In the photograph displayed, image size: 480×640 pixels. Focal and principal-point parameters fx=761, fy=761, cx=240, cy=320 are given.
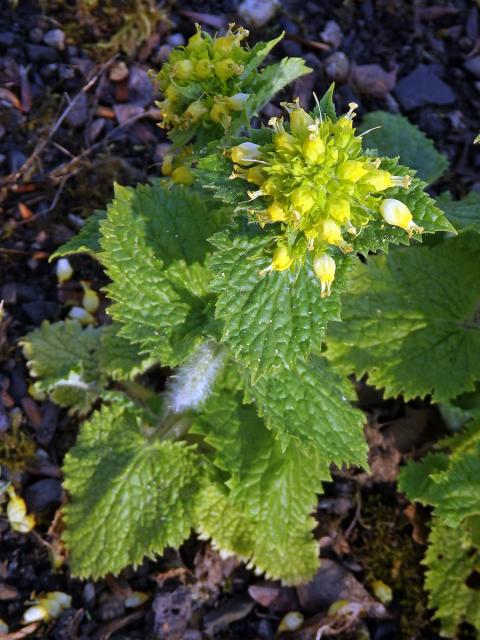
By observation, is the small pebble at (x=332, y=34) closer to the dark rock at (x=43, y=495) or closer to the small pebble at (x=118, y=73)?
the small pebble at (x=118, y=73)

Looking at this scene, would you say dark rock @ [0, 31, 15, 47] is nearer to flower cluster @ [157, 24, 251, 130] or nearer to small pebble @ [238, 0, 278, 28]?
small pebble @ [238, 0, 278, 28]

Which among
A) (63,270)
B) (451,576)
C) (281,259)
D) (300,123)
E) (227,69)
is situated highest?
(300,123)

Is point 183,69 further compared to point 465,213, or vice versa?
point 465,213

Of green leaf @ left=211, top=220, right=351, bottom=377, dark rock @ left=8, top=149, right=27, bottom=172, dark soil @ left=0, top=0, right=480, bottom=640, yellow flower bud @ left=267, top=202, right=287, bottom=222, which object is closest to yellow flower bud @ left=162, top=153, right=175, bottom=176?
dark soil @ left=0, top=0, right=480, bottom=640

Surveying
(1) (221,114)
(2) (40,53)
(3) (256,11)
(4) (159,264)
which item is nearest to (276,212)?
(1) (221,114)

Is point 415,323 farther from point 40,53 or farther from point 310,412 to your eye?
point 40,53

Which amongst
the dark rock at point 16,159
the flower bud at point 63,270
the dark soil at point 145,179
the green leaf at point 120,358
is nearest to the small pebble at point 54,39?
the dark soil at point 145,179
